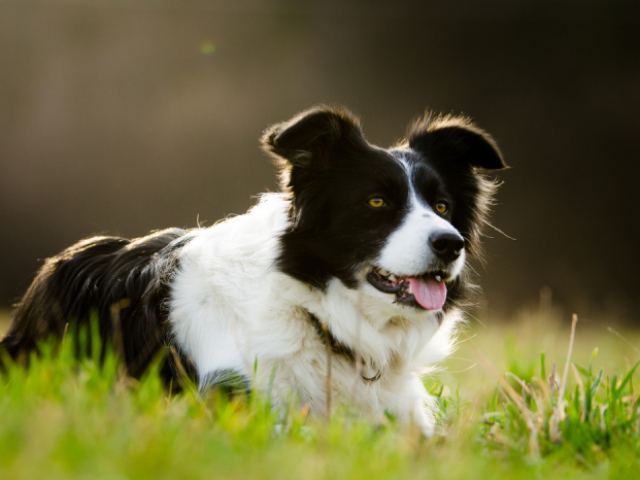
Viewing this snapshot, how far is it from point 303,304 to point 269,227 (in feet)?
1.75

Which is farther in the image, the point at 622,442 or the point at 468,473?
the point at 622,442

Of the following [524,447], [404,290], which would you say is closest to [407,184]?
[404,290]

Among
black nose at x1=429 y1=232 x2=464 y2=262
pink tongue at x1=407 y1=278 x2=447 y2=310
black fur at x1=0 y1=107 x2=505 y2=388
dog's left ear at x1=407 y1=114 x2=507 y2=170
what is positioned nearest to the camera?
black nose at x1=429 y1=232 x2=464 y2=262

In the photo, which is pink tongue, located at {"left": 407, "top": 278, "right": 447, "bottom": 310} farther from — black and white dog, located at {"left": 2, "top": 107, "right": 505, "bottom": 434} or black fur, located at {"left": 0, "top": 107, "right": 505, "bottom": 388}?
black fur, located at {"left": 0, "top": 107, "right": 505, "bottom": 388}

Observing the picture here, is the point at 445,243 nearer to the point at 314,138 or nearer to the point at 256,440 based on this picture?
the point at 314,138

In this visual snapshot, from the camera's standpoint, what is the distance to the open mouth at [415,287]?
279cm

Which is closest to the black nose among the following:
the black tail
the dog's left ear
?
the dog's left ear

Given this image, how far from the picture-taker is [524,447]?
2111 millimetres

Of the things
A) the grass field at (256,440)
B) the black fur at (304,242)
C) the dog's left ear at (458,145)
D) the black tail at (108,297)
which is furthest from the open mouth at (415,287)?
the black tail at (108,297)

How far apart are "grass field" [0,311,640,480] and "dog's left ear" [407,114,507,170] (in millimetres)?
1430

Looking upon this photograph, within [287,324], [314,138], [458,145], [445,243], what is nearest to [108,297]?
[287,324]

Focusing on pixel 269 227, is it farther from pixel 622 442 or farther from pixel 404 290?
pixel 622 442

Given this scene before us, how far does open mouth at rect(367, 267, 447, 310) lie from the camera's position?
2785mm

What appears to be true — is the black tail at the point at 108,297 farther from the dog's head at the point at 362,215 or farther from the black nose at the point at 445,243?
the black nose at the point at 445,243
